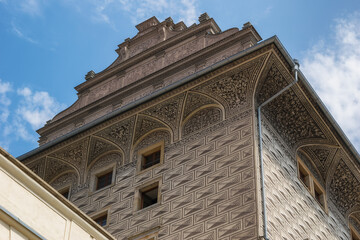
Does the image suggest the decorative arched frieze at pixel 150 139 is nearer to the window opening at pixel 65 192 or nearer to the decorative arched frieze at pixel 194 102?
the decorative arched frieze at pixel 194 102

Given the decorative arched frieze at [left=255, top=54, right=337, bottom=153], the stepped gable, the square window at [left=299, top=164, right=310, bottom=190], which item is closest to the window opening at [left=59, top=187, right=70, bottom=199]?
the stepped gable

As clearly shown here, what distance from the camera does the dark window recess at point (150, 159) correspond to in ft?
52.5

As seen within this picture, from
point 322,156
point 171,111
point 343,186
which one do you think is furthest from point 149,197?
point 343,186

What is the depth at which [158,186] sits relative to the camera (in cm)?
1521

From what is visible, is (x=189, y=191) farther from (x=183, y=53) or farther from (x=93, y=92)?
(x=93, y=92)

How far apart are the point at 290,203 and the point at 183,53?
5.09 metres

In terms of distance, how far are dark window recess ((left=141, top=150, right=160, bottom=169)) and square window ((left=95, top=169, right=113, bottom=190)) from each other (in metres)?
0.83

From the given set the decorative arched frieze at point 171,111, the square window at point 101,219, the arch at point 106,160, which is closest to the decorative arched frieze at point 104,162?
the arch at point 106,160

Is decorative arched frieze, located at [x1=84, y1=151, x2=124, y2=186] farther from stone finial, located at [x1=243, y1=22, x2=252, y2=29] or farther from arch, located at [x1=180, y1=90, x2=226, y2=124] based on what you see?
stone finial, located at [x1=243, y1=22, x2=252, y2=29]

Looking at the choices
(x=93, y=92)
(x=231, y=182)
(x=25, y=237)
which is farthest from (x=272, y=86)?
(x=25, y=237)

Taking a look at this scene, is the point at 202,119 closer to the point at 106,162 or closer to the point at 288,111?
the point at 288,111

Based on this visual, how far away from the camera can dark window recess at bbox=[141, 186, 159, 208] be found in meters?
15.2

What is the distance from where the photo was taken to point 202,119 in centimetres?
1590

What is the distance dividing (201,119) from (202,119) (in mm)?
25
